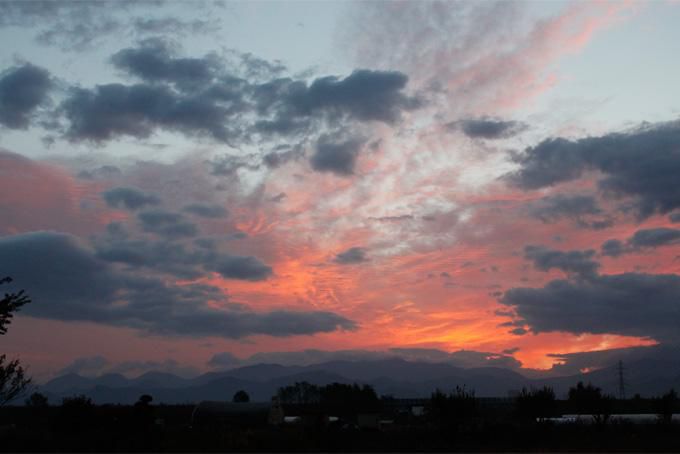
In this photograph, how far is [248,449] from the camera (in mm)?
46188

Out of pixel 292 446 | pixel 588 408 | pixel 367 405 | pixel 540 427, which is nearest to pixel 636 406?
pixel 367 405

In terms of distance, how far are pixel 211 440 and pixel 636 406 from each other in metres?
143

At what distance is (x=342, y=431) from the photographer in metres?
54.5

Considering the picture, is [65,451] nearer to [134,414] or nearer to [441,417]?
[134,414]

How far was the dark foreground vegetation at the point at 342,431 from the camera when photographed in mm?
41969

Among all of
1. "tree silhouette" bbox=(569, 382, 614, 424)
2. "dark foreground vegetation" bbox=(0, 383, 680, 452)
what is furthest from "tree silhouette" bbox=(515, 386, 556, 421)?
"tree silhouette" bbox=(569, 382, 614, 424)

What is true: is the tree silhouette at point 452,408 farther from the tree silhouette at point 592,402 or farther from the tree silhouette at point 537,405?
the tree silhouette at point 592,402

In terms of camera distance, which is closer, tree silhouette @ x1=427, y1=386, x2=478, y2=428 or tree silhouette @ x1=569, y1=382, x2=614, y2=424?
tree silhouette @ x1=427, y1=386, x2=478, y2=428

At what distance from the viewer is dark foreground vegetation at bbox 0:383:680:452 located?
42.0 meters

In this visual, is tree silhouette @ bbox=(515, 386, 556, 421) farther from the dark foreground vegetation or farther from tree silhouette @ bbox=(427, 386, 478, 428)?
tree silhouette @ bbox=(427, 386, 478, 428)

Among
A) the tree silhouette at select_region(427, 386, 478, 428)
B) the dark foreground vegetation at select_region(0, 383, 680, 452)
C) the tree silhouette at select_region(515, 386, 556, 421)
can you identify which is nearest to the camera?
the dark foreground vegetation at select_region(0, 383, 680, 452)

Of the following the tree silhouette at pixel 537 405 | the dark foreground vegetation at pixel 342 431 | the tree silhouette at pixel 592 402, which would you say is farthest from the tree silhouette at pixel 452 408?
the tree silhouette at pixel 592 402

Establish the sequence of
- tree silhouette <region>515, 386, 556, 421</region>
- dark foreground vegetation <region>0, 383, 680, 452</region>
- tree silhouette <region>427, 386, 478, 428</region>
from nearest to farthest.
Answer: dark foreground vegetation <region>0, 383, 680, 452</region> < tree silhouette <region>427, 386, 478, 428</region> < tree silhouette <region>515, 386, 556, 421</region>

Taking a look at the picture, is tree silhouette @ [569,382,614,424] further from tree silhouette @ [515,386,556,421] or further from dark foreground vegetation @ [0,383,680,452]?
tree silhouette @ [515,386,556,421]
